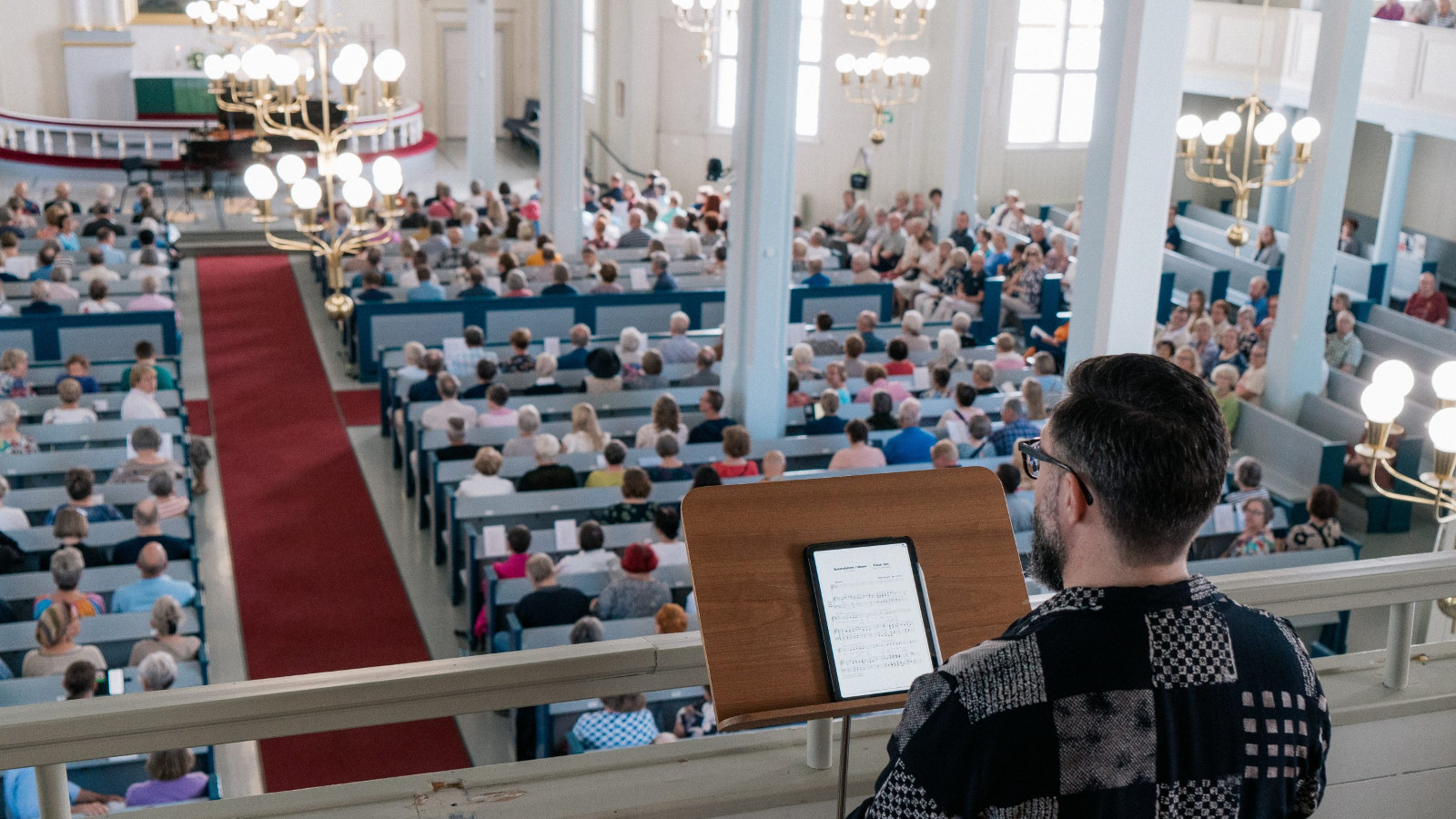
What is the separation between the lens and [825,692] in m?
1.96

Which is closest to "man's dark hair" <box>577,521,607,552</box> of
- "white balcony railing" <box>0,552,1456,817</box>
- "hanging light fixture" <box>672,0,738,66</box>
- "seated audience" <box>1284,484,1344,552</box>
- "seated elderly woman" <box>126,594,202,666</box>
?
"seated elderly woman" <box>126,594,202,666</box>

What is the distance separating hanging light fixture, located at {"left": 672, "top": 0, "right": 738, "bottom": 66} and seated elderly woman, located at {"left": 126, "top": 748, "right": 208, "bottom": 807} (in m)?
14.1

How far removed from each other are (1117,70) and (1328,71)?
4.44m

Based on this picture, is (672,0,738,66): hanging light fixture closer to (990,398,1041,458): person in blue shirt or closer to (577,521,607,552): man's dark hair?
(990,398,1041,458): person in blue shirt

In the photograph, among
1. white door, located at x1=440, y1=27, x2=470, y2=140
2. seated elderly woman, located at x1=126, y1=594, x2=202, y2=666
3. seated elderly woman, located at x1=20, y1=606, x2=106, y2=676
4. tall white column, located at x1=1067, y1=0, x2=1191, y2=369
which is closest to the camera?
seated elderly woman, located at x1=20, y1=606, x2=106, y2=676

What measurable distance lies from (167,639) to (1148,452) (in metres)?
5.43

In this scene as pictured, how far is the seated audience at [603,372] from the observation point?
10.1 metres

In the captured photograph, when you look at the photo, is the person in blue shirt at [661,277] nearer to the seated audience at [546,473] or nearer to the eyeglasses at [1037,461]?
the seated audience at [546,473]

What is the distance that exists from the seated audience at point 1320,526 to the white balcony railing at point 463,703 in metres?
4.98

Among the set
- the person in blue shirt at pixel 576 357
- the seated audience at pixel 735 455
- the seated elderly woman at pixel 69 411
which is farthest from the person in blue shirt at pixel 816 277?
the seated elderly woman at pixel 69 411

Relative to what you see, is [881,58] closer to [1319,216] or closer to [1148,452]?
[1319,216]

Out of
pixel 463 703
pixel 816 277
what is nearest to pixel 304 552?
pixel 816 277

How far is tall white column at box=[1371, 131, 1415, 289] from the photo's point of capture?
14.8 m

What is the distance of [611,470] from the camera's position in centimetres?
828
